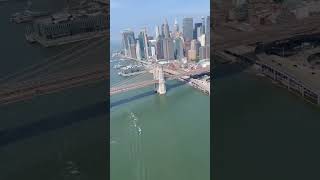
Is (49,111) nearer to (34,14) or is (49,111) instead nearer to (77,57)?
(77,57)

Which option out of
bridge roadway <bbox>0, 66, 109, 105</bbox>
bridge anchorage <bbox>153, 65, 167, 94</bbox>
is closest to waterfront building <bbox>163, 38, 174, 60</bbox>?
bridge anchorage <bbox>153, 65, 167, 94</bbox>

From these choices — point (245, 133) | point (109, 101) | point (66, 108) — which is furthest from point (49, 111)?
point (245, 133)

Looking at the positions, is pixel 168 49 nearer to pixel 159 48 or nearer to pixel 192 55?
pixel 159 48

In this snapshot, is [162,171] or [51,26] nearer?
[162,171]

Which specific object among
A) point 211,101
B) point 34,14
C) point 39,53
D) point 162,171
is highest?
point 34,14

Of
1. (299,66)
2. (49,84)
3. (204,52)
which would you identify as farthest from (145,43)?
(299,66)

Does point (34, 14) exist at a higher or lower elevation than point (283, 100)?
higher

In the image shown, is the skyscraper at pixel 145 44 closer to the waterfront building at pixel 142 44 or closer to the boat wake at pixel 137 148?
the waterfront building at pixel 142 44
